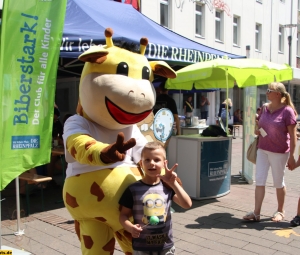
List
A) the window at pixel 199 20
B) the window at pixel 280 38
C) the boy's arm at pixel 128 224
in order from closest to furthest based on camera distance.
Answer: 1. the boy's arm at pixel 128 224
2. the window at pixel 199 20
3. the window at pixel 280 38

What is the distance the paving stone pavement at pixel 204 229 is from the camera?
3836mm

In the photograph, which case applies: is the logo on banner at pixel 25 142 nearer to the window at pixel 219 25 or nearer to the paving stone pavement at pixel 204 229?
the paving stone pavement at pixel 204 229

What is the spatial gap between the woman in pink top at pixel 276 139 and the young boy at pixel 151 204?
2498 millimetres

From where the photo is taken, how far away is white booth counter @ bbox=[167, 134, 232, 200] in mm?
5613

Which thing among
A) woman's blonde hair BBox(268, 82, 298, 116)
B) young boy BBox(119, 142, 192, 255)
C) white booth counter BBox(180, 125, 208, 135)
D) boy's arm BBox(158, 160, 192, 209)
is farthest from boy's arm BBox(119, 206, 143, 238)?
white booth counter BBox(180, 125, 208, 135)

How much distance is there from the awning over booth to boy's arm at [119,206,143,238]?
3.12 m

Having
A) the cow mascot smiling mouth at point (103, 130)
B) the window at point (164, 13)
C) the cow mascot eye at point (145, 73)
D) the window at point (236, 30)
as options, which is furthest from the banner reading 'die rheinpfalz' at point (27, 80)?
the window at point (236, 30)

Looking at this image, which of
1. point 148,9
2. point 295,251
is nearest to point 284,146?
point 295,251

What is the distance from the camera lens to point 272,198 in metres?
5.81

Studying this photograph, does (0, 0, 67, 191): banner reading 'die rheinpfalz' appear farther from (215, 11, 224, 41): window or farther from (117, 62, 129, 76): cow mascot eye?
(215, 11, 224, 41): window

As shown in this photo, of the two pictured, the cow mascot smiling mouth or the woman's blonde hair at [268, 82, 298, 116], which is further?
the woman's blonde hair at [268, 82, 298, 116]

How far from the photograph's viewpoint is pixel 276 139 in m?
4.42

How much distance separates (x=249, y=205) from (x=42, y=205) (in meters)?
3.17

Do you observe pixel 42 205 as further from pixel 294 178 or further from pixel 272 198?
pixel 294 178
